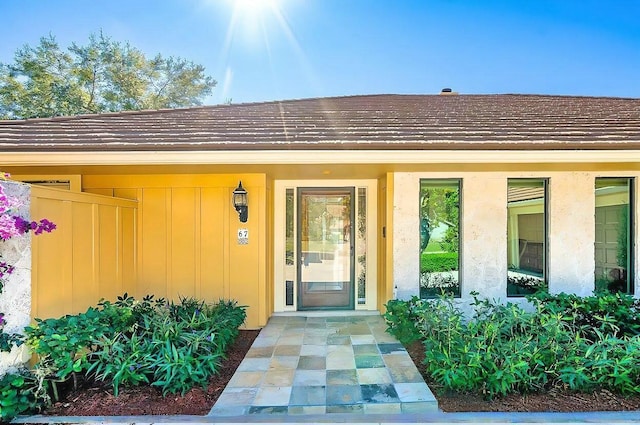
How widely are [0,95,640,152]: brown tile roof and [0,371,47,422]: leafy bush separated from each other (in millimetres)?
2510

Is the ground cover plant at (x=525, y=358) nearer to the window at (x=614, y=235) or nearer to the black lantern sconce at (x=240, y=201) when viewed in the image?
the window at (x=614, y=235)

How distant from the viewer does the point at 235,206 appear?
546cm

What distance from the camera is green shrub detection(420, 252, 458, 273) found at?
5754 mm

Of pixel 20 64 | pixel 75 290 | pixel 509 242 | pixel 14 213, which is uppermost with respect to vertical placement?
pixel 20 64

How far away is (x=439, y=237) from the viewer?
5.77 m

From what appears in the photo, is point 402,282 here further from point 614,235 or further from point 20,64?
point 20,64

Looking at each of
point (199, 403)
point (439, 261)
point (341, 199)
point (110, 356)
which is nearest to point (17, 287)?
point (110, 356)

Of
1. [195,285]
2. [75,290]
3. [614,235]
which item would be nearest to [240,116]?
[195,285]

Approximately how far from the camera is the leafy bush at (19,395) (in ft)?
9.26

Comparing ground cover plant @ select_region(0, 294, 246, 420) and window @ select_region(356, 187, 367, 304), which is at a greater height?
window @ select_region(356, 187, 367, 304)

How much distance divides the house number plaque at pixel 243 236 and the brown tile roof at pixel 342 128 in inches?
64.5

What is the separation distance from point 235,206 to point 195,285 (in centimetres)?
150

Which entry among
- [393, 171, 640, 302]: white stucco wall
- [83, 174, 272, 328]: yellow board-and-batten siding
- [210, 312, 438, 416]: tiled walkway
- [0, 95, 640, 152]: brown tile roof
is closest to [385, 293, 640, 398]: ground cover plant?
[210, 312, 438, 416]: tiled walkway

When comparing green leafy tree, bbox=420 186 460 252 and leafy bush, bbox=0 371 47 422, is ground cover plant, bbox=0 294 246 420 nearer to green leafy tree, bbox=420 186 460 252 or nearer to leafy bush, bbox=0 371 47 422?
leafy bush, bbox=0 371 47 422
